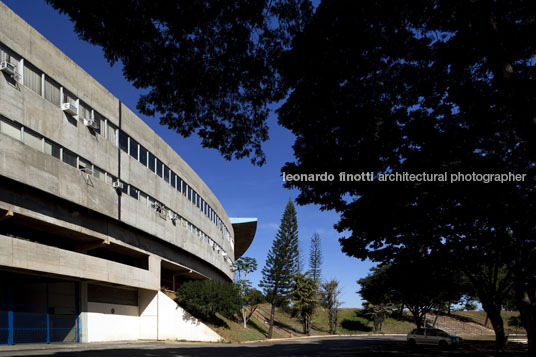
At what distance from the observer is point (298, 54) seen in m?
8.79

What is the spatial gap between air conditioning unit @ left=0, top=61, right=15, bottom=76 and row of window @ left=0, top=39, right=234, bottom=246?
35 cm

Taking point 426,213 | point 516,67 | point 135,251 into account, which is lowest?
point 135,251

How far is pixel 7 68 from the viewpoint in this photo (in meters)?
16.6

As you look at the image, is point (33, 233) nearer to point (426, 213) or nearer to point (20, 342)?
point (20, 342)

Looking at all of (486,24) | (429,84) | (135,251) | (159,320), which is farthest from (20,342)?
(486,24)

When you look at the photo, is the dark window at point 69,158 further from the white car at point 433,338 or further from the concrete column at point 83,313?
the white car at point 433,338

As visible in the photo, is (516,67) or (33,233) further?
(33,233)

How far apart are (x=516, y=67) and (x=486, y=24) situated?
4.74 meters

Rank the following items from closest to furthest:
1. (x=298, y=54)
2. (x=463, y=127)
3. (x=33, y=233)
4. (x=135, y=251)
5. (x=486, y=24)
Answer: (x=486, y=24) → (x=298, y=54) → (x=463, y=127) → (x=33, y=233) → (x=135, y=251)

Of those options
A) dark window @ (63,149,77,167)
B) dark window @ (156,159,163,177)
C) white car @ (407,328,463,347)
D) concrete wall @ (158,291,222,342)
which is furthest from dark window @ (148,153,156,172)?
white car @ (407,328,463,347)

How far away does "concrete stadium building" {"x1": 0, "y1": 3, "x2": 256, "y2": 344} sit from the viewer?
57.0ft

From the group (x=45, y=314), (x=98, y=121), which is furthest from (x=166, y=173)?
(x=45, y=314)

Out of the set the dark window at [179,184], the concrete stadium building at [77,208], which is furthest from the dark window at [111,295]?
the dark window at [179,184]

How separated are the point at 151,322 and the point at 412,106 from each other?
79.1ft
